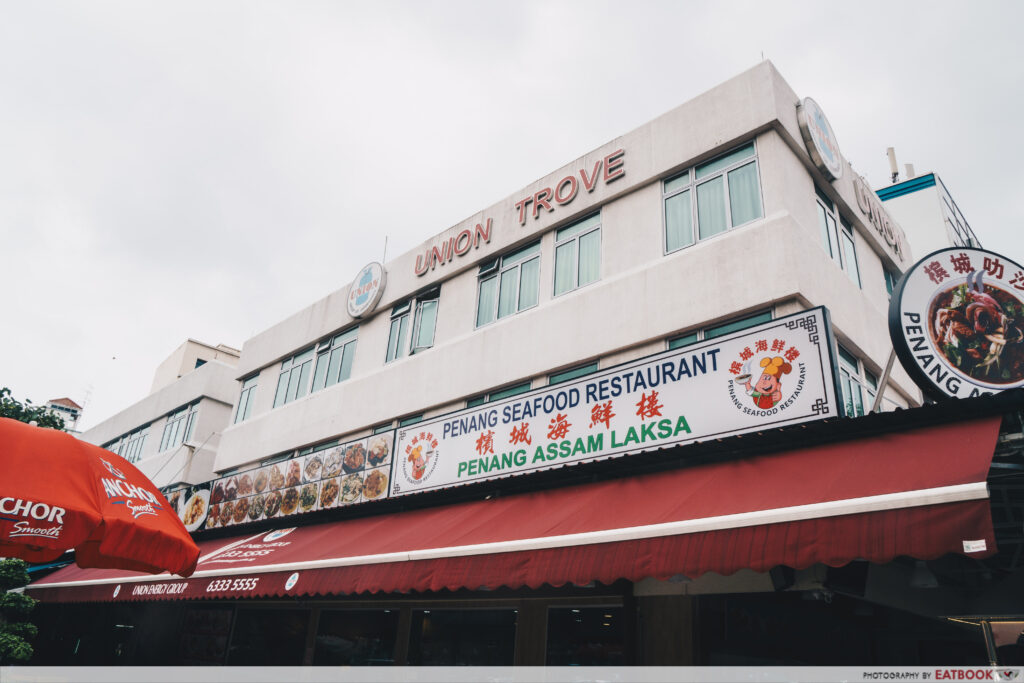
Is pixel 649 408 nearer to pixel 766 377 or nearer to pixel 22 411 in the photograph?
pixel 766 377

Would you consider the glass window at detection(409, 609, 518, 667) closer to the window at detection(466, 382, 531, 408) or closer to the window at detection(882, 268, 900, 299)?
the window at detection(466, 382, 531, 408)

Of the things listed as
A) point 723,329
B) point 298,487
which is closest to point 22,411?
point 298,487

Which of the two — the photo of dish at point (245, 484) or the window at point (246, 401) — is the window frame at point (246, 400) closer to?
the window at point (246, 401)

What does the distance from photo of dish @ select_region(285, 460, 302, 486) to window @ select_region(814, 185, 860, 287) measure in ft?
36.6

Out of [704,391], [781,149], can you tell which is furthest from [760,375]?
[781,149]

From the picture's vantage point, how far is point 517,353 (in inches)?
471

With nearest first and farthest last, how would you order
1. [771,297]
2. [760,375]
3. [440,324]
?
[760,375], [771,297], [440,324]

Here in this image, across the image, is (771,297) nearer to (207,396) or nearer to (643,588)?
(643,588)

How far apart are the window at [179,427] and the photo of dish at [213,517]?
362 inches

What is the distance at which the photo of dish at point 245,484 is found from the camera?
15.6 m

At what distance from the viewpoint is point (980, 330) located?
271 inches

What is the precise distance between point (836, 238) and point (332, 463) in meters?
10.3

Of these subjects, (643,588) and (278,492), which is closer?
(643,588)

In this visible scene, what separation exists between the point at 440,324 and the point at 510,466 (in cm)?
540
